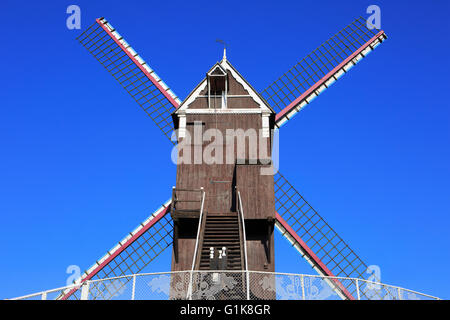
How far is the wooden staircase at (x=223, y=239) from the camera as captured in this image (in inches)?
548

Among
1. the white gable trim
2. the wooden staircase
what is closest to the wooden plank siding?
the white gable trim

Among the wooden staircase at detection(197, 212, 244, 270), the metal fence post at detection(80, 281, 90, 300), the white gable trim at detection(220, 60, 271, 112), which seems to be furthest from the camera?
the white gable trim at detection(220, 60, 271, 112)

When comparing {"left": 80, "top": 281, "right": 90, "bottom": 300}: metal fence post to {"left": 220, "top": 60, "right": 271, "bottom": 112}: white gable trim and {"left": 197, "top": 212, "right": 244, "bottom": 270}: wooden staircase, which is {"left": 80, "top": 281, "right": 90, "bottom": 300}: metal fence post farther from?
{"left": 220, "top": 60, "right": 271, "bottom": 112}: white gable trim

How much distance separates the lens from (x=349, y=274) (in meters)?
17.7

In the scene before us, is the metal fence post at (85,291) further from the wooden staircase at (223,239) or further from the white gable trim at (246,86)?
the white gable trim at (246,86)

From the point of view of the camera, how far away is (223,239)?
588 inches

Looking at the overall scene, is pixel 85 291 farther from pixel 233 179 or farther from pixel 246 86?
pixel 246 86

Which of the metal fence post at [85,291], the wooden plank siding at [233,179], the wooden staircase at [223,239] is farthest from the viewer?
the wooden plank siding at [233,179]

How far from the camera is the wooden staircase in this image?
45.6ft

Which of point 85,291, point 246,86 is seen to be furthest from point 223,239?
point 246,86

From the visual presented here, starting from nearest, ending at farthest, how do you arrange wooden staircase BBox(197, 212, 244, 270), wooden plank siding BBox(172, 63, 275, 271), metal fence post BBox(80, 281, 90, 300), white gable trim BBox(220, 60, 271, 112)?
metal fence post BBox(80, 281, 90, 300)
wooden staircase BBox(197, 212, 244, 270)
wooden plank siding BBox(172, 63, 275, 271)
white gable trim BBox(220, 60, 271, 112)

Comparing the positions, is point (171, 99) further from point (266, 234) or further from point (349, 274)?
point (349, 274)

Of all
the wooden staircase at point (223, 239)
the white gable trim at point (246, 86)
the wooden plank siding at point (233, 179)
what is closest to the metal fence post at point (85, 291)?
the wooden staircase at point (223, 239)

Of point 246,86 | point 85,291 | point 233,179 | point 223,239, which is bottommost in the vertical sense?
point 85,291
